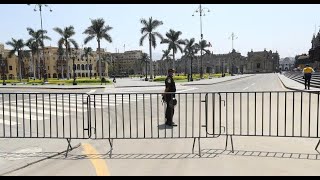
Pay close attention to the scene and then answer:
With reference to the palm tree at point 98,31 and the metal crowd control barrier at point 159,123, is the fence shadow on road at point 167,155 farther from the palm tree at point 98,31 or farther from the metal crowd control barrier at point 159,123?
the palm tree at point 98,31

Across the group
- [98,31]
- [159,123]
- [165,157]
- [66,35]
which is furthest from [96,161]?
[66,35]

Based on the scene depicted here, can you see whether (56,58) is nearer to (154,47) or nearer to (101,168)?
(154,47)

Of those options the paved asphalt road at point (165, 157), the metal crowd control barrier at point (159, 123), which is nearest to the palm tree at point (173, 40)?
the metal crowd control barrier at point (159, 123)

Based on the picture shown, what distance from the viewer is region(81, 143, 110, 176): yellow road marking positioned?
539 centimetres

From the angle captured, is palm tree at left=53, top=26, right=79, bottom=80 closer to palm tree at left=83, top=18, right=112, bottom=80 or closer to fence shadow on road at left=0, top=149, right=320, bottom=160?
palm tree at left=83, top=18, right=112, bottom=80

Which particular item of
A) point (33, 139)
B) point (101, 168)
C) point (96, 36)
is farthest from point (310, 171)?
point (96, 36)

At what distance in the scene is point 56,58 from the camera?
448ft

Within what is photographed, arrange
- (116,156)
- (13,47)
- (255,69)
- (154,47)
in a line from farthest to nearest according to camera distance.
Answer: (255,69)
(13,47)
(154,47)
(116,156)

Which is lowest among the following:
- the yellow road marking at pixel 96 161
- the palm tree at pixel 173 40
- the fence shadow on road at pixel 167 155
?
the yellow road marking at pixel 96 161

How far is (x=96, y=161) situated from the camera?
6039 millimetres

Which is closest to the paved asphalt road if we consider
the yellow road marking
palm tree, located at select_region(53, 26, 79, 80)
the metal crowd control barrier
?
the yellow road marking

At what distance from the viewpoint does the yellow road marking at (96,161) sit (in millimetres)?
5395

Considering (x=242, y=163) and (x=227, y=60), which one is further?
(x=227, y=60)
